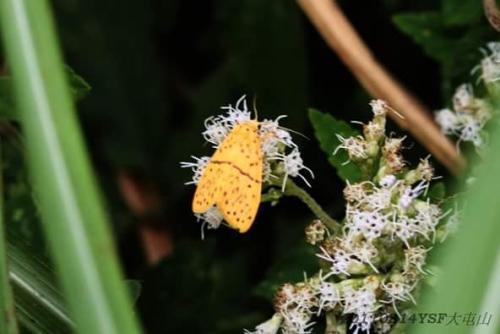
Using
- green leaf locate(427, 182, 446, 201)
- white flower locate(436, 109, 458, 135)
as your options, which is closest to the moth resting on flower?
green leaf locate(427, 182, 446, 201)

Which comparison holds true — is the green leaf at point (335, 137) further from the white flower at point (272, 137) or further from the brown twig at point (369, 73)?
the brown twig at point (369, 73)

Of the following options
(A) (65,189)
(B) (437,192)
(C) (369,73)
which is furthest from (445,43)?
(A) (65,189)

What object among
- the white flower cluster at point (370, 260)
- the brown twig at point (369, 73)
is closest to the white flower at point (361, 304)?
the white flower cluster at point (370, 260)

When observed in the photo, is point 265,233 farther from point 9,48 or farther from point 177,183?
point 9,48

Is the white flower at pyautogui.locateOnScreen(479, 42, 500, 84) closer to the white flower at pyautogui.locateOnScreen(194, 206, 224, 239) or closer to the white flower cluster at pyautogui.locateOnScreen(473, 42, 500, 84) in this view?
the white flower cluster at pyautogui.locateOnScreen(473, 42, 500, 84)

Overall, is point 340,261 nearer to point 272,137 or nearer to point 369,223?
point 369,223

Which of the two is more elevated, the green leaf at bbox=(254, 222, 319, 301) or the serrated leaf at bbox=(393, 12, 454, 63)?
the serrated leaf at bbox=(393, 12, 454, 63)
